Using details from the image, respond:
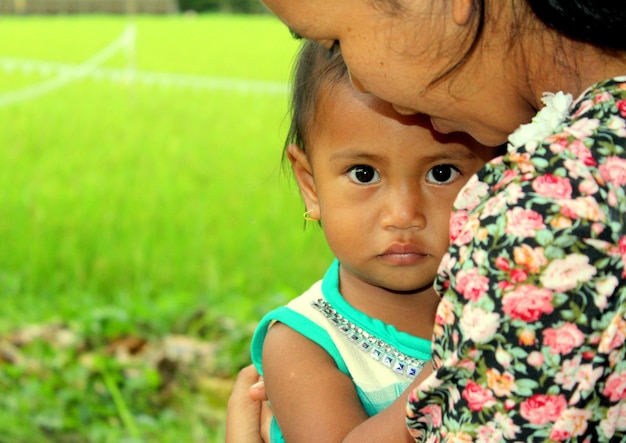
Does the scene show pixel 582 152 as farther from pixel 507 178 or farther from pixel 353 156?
pixel 353 156

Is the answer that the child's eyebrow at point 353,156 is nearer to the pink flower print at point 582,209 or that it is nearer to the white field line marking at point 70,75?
the pink flower print at point 582,209

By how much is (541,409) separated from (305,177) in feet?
2.65

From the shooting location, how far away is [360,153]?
1.61 metres

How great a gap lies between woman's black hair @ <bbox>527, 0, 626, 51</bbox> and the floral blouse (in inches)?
3.7

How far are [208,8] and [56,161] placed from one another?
36.0 ft

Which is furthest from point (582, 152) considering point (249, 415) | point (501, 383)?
point (249, 415)

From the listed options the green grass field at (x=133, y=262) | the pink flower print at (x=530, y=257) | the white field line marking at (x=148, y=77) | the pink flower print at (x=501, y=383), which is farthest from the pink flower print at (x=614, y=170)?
the white field line marking at (x=148, y=77)

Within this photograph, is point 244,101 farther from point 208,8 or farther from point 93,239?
point 208,8

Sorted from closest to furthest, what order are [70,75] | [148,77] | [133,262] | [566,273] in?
1. [566,273]
2. [133,262]
3. [70,75]
4. [148,77]

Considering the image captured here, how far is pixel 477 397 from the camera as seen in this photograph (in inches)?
43.3

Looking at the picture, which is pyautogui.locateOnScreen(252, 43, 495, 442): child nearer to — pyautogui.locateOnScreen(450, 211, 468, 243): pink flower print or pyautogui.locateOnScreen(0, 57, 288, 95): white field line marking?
pyautogui.locateOnScreen(450, 211, 468, 243): pink flower print

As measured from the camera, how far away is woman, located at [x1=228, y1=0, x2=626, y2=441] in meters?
1.06

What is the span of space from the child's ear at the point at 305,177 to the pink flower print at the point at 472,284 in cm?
70

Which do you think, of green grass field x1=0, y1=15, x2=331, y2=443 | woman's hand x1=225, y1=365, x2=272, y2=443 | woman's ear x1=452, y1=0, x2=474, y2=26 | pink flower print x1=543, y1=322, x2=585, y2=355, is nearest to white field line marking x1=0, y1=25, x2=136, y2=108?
green grass field x1=0, y1=15, x2=331, y2=443
